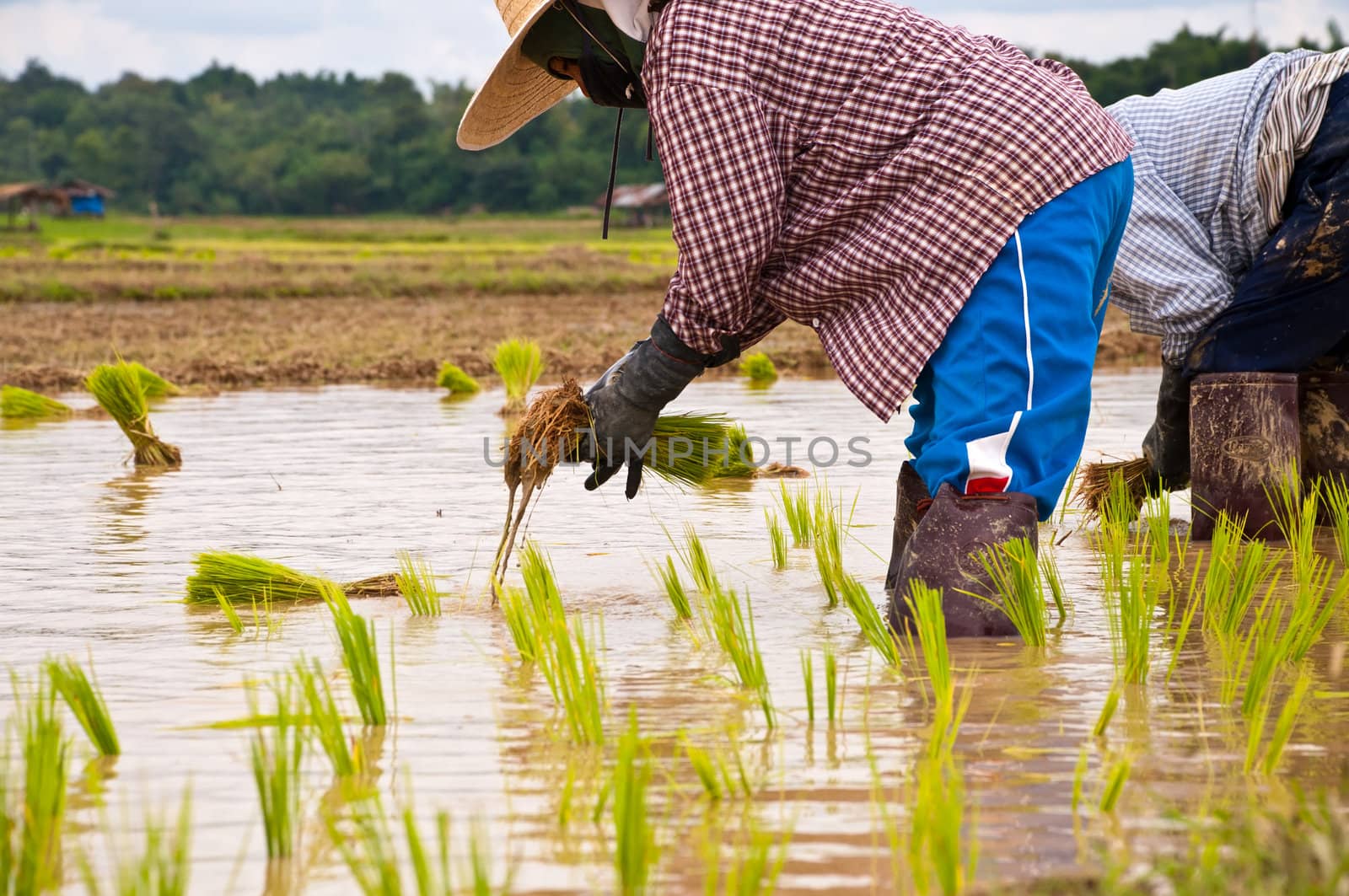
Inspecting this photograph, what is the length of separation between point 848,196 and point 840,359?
309 mm

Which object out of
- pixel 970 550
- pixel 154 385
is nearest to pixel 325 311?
pixel 154 385

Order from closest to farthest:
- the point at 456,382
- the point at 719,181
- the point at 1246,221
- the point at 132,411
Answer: the point at 719,181, the point at 1246,221, the point at 132,411, the point at 456,382

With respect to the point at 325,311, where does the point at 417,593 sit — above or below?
below

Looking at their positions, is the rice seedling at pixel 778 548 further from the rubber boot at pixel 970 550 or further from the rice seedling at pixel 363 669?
the rice seedling at pixel 363 669

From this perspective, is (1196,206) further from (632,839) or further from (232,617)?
(632,839)

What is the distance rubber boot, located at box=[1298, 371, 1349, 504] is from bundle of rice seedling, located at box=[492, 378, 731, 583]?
146 centimetres

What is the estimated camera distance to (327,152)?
73125 millimetres

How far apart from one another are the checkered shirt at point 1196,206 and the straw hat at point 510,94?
4.61 ft

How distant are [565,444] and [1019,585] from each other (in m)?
1.03

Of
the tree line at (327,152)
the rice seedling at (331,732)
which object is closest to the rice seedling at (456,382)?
the rice seedling at (331,732)

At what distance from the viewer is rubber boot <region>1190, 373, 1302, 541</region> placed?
3.48 metres

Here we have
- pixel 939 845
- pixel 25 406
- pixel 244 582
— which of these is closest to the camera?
pixel 939 845

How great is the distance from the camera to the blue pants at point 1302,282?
3.40m

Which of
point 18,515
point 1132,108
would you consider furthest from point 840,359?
point 18,515
